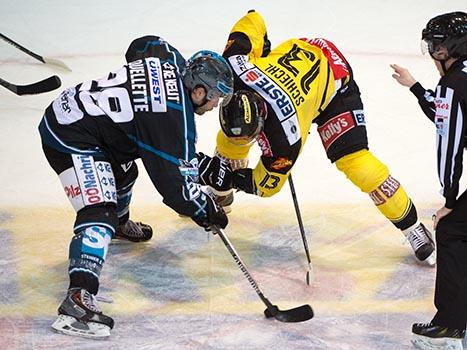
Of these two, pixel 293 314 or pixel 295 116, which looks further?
pixel 295 116

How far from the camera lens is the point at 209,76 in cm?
344

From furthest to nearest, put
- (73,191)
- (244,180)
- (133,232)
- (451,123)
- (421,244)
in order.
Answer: (133,232) → (421,244) → (244,180) → (73,191) → (451,123)

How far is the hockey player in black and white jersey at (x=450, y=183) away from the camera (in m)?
3.25

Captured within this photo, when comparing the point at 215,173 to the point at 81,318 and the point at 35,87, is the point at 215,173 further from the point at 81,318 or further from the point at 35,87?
the point at 35,87

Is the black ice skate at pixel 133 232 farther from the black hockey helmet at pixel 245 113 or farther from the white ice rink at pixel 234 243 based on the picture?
the black hockey helmet at pixel 245 113

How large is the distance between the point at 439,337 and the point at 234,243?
111 cm

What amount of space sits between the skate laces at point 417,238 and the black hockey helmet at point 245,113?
834 mm

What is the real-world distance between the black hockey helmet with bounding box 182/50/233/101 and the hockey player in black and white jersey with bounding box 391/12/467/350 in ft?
2.33

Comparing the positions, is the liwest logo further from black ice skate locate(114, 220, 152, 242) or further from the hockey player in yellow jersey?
black ice skate locate(114, 220, 152, 242)

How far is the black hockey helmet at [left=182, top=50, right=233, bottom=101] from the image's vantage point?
11.3 ft

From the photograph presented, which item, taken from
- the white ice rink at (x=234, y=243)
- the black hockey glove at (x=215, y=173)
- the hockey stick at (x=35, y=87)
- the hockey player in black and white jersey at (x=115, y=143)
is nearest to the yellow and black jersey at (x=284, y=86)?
the black hockey glove at (x=215, y=173)

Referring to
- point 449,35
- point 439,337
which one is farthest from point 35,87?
point 439,337

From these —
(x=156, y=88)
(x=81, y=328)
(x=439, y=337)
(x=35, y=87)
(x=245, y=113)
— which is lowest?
(x=81, y=328)

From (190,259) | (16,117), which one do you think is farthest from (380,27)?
(190,259)
